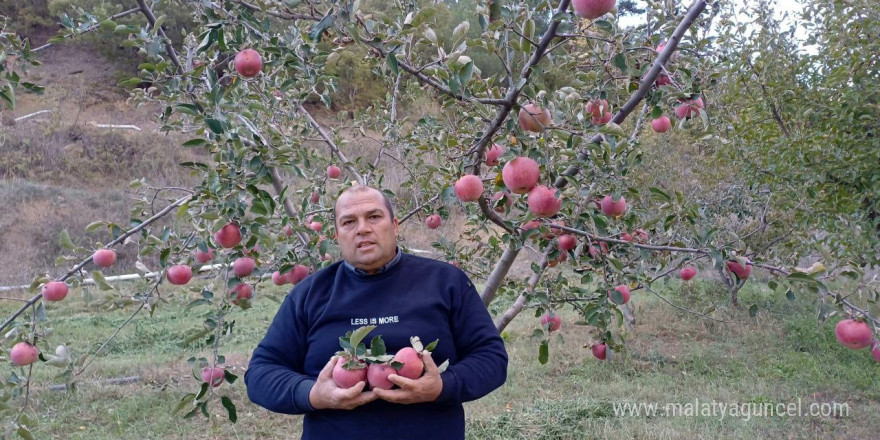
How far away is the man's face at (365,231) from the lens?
159cm

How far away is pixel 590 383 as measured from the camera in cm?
487

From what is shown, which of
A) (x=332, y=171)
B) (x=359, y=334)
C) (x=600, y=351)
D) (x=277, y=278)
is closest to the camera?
(x=359, y=334)

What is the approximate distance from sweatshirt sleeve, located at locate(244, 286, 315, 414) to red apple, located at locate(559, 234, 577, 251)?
0.77 metres

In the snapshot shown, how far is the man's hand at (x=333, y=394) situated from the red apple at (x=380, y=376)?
2 cm

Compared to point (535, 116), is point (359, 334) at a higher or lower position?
lower

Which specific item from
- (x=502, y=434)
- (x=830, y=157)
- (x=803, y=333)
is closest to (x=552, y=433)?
(x=502, y=434)

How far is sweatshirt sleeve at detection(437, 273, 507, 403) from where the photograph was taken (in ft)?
4.64

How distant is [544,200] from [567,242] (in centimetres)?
38

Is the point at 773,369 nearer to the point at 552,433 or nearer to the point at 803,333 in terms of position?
the point at 803,333

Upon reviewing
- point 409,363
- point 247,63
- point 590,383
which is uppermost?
point 247,63

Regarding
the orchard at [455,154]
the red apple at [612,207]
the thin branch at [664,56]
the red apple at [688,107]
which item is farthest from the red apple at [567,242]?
the red apple at [688,107]

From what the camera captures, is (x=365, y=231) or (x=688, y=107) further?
(x=688, y=107)

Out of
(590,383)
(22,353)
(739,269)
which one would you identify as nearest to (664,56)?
(739,269)

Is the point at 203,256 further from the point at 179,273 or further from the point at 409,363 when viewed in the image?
the point at 409,363
